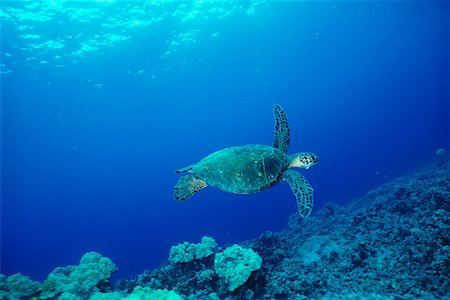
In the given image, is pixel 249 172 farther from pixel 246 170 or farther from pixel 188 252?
pixel 188 252

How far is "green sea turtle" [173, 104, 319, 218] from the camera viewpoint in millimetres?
5801

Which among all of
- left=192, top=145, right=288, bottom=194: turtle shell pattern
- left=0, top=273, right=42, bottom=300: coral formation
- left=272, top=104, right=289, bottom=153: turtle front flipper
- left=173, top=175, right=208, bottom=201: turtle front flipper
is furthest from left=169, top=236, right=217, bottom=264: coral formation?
left=272, top=104, right=289, bottom=153: turtle front flipper

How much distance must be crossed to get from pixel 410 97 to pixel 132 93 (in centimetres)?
16039

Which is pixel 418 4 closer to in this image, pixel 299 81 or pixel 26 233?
pixel 299 81

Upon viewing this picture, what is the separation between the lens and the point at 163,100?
156 feet

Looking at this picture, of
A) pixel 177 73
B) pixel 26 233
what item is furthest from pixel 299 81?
pixel 26 233

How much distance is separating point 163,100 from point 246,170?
1736 inches

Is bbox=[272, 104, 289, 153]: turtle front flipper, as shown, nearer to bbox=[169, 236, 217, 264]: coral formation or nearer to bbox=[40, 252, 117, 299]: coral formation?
bbox=[169, 236, 217, 264]: coral formation

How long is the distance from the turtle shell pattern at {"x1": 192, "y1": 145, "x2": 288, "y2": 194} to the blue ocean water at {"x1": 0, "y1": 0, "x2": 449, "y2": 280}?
67.2 feet

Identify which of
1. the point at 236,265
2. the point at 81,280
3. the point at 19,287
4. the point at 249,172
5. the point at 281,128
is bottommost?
the point at 236,265

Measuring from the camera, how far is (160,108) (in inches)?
2039

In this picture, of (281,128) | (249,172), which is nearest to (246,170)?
(249,172)

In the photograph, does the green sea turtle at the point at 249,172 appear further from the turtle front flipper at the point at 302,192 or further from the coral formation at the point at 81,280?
the coral formation at the point at 81,280

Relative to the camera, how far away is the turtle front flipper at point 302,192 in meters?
5.37
